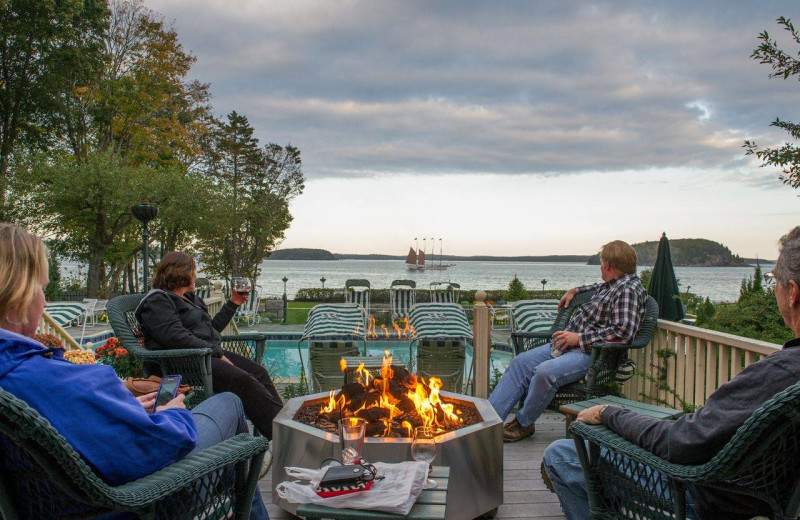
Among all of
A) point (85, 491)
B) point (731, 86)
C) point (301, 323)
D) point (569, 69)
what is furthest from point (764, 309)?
point (301, 323)

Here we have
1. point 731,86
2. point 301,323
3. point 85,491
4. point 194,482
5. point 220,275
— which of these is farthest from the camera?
point 220,275

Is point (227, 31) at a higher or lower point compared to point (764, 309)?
higher

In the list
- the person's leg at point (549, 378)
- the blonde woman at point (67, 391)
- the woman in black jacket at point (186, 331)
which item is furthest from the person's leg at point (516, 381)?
the blonde woman at point (67, 391)

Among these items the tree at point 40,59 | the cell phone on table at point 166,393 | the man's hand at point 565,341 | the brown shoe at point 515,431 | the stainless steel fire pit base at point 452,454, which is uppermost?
the tree at point 40,59

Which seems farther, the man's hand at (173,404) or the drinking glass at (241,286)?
the drinking glass at (241,286)

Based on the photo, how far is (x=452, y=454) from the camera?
243 cm

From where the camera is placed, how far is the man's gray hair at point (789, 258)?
1.42 metres

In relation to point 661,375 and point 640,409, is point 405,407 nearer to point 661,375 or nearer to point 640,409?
point 640,409

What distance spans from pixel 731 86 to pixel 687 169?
4258mm

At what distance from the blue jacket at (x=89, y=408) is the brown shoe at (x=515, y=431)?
2.83 meters

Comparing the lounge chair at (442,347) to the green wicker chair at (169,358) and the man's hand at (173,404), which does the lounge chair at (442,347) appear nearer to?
the green wicker chair at (169,358)

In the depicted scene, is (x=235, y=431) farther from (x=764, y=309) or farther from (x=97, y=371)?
(x=764, y=309)

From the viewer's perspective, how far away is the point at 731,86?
8.73 metres

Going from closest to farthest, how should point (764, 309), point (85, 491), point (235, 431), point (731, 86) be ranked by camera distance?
point (85, 491), point (235, 431), point (764, 309), point (731, 86)
